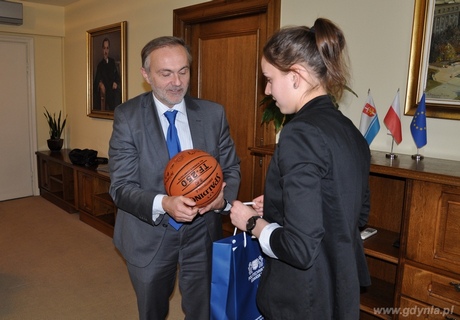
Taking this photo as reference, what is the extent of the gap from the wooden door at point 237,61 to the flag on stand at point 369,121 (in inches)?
34.5

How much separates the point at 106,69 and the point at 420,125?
378cm

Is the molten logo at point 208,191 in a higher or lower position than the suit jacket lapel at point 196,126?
lower

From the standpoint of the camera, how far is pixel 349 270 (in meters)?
1.17

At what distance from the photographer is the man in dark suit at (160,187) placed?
1729 mm

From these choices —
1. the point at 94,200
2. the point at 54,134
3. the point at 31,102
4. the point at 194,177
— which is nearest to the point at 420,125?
the point at 194,177

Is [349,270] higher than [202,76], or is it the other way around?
[202,76]

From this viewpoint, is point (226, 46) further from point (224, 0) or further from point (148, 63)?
point (148, 63)

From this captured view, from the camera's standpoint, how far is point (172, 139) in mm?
1797

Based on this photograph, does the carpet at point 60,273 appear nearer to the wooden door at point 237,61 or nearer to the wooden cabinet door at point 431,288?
the wooden door at point 237,61

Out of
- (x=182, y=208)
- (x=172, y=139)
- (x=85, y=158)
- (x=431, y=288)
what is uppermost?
(x=172, y=139)

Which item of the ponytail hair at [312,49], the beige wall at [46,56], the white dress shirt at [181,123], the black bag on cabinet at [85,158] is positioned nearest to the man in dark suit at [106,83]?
the black bag on cabinet at [85,158]

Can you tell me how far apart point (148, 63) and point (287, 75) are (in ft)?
2.87

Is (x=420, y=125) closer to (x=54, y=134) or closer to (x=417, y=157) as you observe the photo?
(x=417, y=157)

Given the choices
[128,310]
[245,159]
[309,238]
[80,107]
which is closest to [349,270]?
[309,238]
